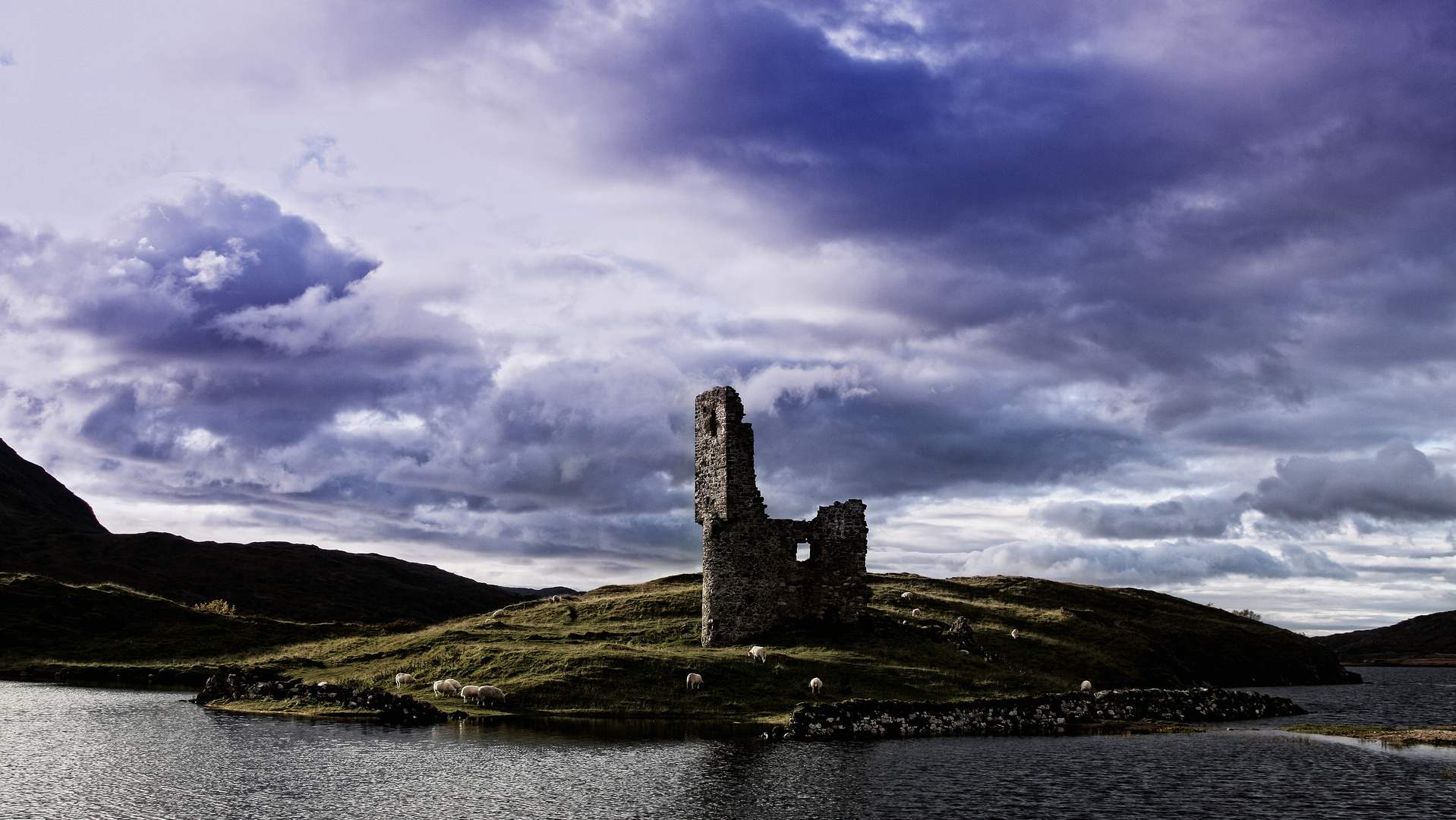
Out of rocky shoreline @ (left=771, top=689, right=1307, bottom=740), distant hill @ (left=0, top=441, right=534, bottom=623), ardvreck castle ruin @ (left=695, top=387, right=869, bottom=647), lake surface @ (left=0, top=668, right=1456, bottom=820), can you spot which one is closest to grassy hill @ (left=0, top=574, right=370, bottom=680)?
lake surface @ (left=0, top=668, right=1456, bottom=820)

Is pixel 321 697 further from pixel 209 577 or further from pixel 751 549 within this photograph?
pixel 209 577

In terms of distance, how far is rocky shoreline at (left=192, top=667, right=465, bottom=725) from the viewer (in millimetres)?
37562

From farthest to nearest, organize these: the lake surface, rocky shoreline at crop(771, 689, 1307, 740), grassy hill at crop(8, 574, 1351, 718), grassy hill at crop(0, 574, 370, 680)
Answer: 1. grassy hill at crop(0, 574, 370, 680)
2. grassy hill at crop(8, 574, 1351, 718)
3. rocky shoreline at crop(771, 689, 1307, 740)
4. the lake surface

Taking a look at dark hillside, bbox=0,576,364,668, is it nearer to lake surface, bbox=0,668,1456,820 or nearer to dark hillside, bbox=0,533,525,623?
lake surface, bbox=0,668,1456,820

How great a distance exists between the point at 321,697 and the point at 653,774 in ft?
72.8

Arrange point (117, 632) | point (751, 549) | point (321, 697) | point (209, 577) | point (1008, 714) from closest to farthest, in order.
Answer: point (1008, 714), point (321, 697), point (751, 549), point (117, 632), point (209, 577)

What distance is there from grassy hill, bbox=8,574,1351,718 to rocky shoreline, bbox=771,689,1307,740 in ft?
13.0

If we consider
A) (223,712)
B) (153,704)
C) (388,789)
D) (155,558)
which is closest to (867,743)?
(388,789)

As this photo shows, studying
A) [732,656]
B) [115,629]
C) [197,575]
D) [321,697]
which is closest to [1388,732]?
[732,656]

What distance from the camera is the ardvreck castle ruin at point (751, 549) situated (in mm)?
54219

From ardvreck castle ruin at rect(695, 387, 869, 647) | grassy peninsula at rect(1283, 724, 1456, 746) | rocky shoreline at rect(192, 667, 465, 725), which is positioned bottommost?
grassy peninsula at rect(1283, 724, 1456, 746)

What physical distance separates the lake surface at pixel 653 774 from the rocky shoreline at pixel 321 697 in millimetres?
1882

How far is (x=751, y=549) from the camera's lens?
55031 mm

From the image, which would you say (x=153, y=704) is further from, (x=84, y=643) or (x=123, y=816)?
(x=84, y=643)
